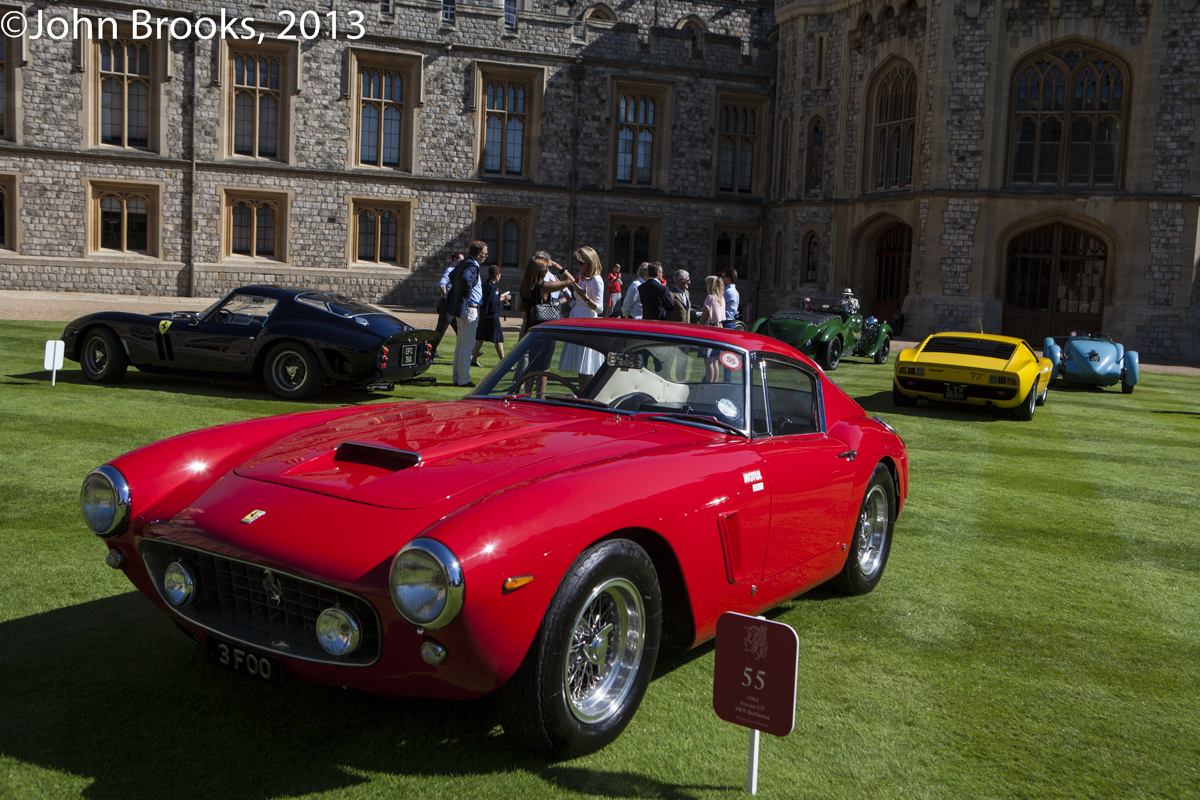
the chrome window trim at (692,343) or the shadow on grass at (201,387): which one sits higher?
the chrome window trim at (692,343)

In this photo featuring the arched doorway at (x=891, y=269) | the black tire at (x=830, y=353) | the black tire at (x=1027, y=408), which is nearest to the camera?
the black tire at (x=1027, y=408)

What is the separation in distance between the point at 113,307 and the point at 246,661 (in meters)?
24.0

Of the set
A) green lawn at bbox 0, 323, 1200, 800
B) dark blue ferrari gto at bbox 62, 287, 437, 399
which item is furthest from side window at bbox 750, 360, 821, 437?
dark blue ferrari gto at bbox 62, 287, 437, 399

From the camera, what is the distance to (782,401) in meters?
4.82

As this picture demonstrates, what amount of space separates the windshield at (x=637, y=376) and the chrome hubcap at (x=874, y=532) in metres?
1.30

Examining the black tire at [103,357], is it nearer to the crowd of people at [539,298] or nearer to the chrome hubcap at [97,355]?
the chrome hubcap at [97,355]

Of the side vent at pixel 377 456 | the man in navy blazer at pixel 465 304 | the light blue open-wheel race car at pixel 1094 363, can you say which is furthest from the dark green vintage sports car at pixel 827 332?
the side vent at pixel 377 456

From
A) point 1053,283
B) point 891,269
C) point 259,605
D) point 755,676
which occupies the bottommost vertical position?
point 755,676

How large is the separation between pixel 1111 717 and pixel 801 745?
1.30 metres

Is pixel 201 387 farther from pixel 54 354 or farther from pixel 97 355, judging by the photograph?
pixel 54 354

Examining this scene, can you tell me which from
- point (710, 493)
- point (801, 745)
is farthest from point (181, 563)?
point (801, 745)

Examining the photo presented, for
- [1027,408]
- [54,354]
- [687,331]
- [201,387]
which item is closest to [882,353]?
[1027,408]

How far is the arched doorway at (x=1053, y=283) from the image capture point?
2688cm

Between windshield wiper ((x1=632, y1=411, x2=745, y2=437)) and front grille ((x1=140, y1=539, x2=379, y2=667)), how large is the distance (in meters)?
1.66
